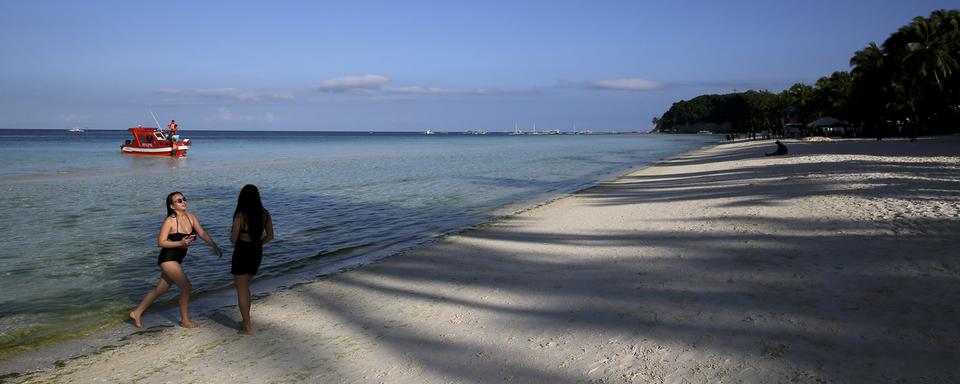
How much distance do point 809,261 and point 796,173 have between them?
1384 centimetres

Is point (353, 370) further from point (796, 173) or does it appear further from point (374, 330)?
point (796, 173)

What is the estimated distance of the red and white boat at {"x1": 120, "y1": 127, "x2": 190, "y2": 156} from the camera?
48.8 metres

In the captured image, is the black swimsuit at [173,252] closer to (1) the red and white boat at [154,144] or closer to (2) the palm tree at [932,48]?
(1) the red and white boat at [154,144]

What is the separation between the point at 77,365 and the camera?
5129 mm

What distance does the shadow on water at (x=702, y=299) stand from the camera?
425cm

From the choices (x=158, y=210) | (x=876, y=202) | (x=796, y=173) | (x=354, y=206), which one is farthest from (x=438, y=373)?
(x=796, y=173)

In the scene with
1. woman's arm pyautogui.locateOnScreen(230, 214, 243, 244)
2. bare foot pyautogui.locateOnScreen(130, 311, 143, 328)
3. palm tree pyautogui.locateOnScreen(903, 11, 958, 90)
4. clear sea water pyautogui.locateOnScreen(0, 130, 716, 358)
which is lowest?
clear sea water pyautogui.locateOnScreen(0, 130, 716, 358)

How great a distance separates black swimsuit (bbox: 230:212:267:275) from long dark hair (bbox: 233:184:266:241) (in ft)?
0.17

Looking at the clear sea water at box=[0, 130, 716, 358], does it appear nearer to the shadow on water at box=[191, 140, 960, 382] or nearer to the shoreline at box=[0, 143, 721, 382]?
the shoreline at box=[0, 143, 721, 382]

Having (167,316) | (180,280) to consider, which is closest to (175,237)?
(180,280)

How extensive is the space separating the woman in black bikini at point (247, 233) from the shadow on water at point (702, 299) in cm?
75

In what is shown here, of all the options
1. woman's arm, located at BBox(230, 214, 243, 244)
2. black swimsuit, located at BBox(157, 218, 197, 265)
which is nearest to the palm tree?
woman's arm, located at BBox(230, 214, 243, 244)

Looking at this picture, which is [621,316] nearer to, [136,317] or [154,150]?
[136,317]

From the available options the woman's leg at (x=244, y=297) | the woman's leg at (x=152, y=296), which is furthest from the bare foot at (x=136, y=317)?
the woman's leg at (x=244, y=297)
